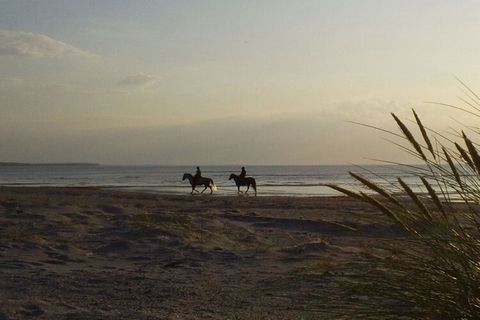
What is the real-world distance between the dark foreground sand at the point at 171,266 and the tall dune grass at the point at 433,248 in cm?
15

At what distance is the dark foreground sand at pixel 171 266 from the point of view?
3.54 m

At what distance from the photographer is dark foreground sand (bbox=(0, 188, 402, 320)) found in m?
3.54

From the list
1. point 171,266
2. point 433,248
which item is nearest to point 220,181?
point 171,266

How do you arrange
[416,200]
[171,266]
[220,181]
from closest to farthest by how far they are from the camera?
[416,200] → [171,266] → [220,181]

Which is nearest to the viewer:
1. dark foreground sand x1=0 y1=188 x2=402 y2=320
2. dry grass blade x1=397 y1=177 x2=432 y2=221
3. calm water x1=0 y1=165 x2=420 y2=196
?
dry grass blade x1=397 y1=177 x2=432 y2=221

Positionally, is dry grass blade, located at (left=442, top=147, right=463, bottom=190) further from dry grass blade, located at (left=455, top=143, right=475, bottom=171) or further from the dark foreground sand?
the dark foreground sand

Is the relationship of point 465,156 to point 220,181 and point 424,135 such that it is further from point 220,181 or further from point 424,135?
point 220,181

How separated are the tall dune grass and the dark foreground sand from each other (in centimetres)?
15

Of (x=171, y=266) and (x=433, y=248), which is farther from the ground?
(x=433, y=248)

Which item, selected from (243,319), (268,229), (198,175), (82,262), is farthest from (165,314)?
(198,175)

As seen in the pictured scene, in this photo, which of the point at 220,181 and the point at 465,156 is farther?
the point at 220,181

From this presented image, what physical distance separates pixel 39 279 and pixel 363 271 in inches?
222

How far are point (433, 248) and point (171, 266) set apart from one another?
680 centimetres

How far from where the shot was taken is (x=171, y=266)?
9.12 meters
